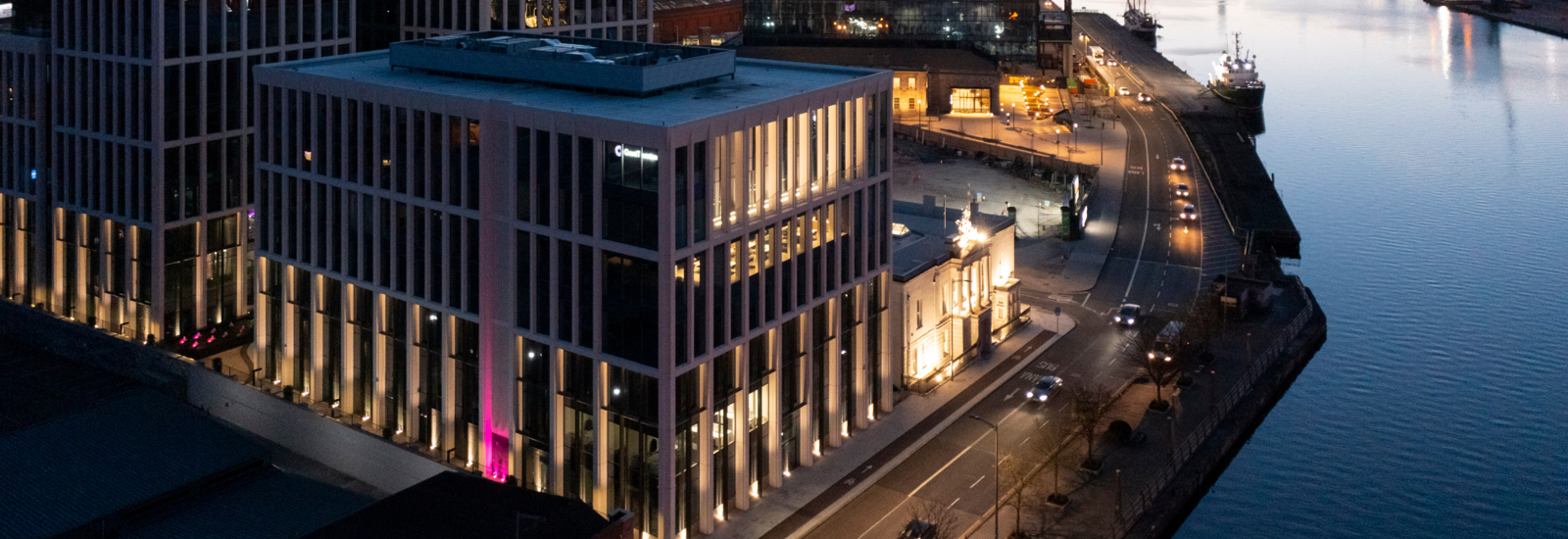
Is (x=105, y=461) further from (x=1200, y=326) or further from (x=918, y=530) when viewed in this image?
(x=1200, y=326)

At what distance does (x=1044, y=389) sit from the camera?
97.9m

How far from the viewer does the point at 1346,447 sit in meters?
100

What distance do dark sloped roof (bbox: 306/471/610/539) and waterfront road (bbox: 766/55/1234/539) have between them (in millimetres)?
13528

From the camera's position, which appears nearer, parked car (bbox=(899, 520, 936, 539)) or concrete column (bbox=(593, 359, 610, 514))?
concrete column (bbox=(593, 359, 610, 514))

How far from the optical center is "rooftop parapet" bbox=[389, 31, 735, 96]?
7888 cm

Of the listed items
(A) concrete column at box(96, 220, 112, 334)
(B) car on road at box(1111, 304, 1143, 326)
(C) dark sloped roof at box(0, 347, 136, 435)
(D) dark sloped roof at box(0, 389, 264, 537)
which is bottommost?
(D) dark sloped roof at box(0, 389, 264, 537)

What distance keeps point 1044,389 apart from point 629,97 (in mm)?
35048

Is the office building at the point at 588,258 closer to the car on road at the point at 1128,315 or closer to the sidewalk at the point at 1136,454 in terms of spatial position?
the sidewalk at the point at 1136,454

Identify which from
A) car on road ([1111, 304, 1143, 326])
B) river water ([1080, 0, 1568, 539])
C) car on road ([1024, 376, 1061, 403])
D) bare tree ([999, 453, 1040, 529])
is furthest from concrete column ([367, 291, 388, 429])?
car on road ([1111, 304, 1143, 326])

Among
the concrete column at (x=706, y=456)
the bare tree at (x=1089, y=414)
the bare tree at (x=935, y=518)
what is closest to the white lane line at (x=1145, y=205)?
the bare tree at (x=1089, y=414)

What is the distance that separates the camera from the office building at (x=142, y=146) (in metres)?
95.8

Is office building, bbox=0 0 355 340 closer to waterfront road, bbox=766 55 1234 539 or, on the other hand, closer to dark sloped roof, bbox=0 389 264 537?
dark sloped roof, bbox=0 389 264 537

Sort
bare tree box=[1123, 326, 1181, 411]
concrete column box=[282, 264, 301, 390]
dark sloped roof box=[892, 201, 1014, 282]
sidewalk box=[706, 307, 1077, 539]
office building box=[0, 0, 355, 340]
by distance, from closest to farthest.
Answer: sidewalk box=[706, 307, 1077, 539] < concrete column box=[282, 264, 301, 390] < office building box=[0, 0, 355, 340] < bare tree box=[1123, 326, 1181, 411] < dark sloped roof box=[892, 201, 1014, 282]

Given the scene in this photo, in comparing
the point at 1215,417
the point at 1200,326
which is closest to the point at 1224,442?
the point at 1215,417
